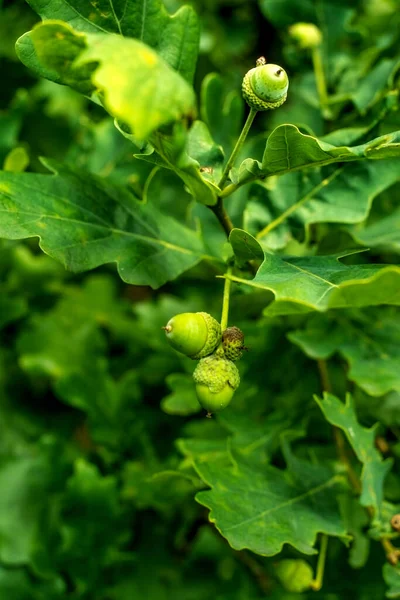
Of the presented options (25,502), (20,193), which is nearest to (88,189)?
(20,193)

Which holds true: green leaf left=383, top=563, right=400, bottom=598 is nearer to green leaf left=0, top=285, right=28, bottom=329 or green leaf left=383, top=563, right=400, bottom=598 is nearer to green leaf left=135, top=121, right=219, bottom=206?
green leaf left=135, top=121, right=219, bottom=206

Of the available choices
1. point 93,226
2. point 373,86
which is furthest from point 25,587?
point 373,86

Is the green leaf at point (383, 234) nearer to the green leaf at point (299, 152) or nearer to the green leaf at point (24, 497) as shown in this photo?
the green leaf at point (299, 152)

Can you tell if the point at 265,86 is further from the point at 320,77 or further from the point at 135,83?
the point at 320,77

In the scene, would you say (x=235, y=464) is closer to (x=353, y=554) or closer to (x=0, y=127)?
(x=353, y=554)

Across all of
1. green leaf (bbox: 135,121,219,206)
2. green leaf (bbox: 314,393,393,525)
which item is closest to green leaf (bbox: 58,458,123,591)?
green leaf (bbox: 314,393,393,525)
